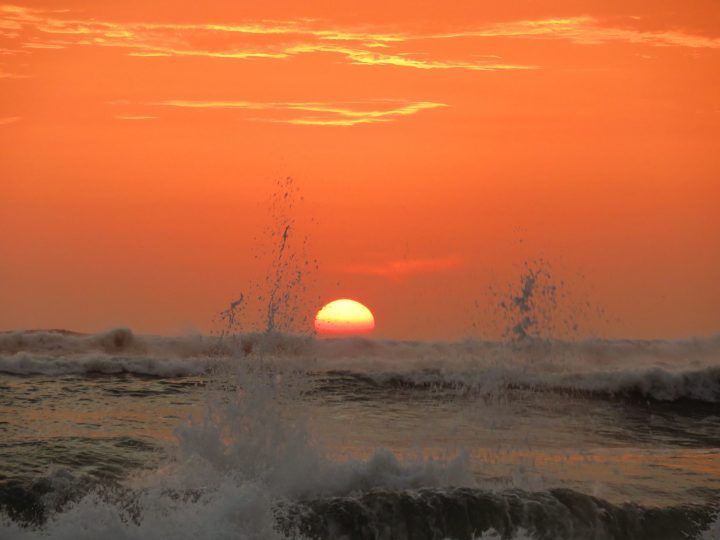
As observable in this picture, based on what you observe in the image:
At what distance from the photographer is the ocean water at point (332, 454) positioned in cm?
1069

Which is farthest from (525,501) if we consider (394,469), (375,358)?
(375,358)

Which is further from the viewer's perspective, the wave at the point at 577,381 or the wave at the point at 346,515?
the wave at the point at 577,381

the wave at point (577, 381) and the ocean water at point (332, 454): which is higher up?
the wave at point (577, 381)

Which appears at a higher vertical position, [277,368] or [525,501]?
[277,368]

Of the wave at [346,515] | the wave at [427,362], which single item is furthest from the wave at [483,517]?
the wave at [427,362]

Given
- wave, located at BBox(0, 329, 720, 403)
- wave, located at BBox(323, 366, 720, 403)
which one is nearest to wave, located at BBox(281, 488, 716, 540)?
wave, located at BBox(0, 329, 720, 403)

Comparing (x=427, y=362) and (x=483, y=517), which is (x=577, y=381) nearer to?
(x=427, y=362)

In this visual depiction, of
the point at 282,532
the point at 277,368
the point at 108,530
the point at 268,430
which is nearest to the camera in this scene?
the point at 108,530

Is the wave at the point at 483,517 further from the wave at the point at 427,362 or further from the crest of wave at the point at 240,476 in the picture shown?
the wave at the point at 427,362

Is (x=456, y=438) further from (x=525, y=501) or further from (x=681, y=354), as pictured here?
(x=681, y=354)

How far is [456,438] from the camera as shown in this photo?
51.1 ft

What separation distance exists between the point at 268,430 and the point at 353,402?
7144 millimetres

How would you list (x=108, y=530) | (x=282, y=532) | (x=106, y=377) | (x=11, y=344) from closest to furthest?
(x=108, y=530) < (x=282, y=532) < (x=106, y=377) < (x=11, y=344)

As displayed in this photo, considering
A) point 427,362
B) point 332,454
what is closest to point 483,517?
point 332,454
